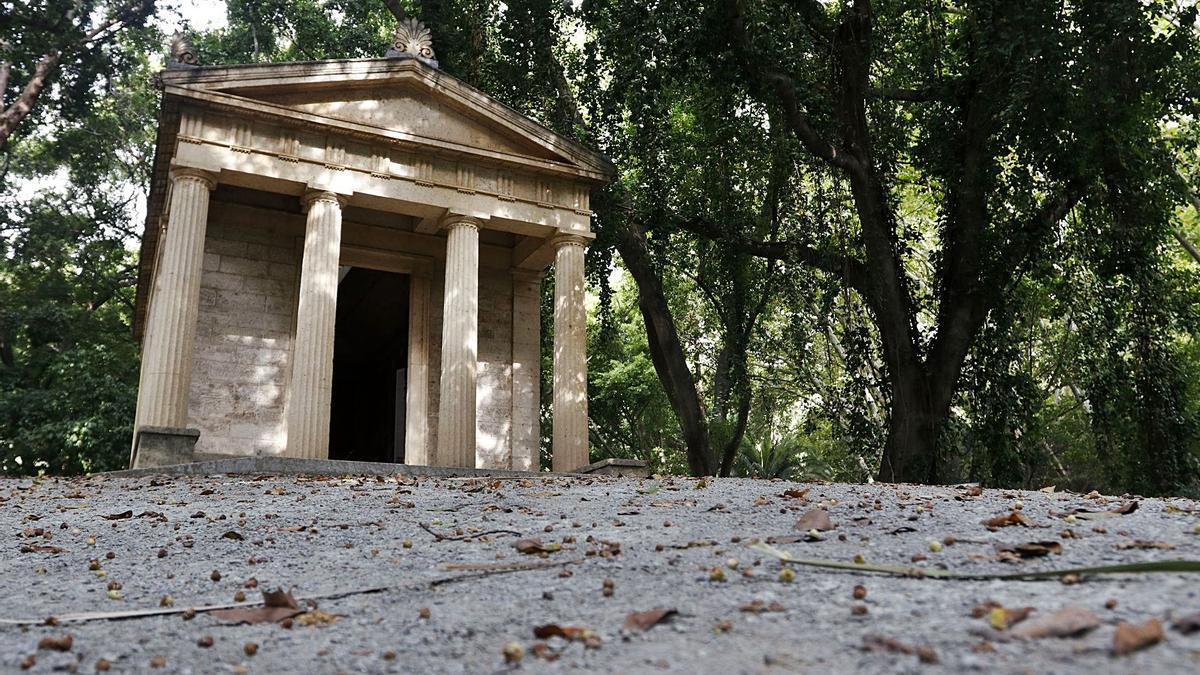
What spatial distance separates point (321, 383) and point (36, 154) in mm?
19396

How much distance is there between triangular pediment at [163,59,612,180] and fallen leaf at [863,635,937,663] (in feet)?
43.9

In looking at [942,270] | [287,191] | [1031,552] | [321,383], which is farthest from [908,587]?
[287,191]

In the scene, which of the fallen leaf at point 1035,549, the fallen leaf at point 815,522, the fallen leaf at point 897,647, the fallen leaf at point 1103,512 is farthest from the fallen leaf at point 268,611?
the fallen leaf at point 1103,512

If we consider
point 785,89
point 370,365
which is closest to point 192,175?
point 785,89

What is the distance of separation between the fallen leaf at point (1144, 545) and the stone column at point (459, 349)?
10.8m

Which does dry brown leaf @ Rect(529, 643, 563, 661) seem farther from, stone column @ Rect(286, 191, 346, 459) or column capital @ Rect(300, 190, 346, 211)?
column capital @ Rect(300, 190, 346, 211)

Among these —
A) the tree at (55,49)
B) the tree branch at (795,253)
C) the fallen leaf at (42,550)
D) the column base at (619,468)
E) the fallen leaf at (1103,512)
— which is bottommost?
the fallen leaf at (42,550)

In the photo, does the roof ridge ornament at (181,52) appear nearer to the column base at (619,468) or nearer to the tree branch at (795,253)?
the column base at (619,468)

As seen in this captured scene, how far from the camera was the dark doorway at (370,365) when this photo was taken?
2150cm

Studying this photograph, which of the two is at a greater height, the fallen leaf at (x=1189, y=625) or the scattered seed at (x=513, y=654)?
the fallen leaf at (x=1189, y=625)

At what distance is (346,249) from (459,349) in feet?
12.7

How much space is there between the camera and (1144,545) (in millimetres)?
4281

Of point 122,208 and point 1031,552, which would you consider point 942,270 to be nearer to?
point 1031,552

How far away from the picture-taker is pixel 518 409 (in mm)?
17672
